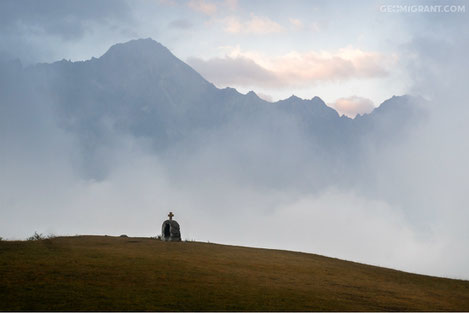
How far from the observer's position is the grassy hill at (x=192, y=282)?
70.8ft

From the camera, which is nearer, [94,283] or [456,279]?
[94,283]

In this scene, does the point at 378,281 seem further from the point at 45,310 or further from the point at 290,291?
the point at 45,310

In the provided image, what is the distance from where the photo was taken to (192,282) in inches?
1036

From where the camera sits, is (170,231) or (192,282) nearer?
(192,282)

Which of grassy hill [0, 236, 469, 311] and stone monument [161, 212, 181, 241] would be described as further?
stone monument [161, 212, 181, 241]

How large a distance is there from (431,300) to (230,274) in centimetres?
1375

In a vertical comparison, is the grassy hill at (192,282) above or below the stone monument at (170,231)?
below

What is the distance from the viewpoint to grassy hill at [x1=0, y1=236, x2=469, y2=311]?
70.8 ft

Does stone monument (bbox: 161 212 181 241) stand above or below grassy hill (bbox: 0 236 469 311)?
above

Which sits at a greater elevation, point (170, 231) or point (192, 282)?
point (170, 231)

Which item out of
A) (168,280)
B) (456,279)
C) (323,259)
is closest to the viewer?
(168,280)

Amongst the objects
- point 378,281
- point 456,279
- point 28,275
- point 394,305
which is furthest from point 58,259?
point 456,279

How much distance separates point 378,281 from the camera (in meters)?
35.6

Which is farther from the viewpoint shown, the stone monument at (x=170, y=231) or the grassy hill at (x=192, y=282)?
the stone monument at (x=170, y=231)
